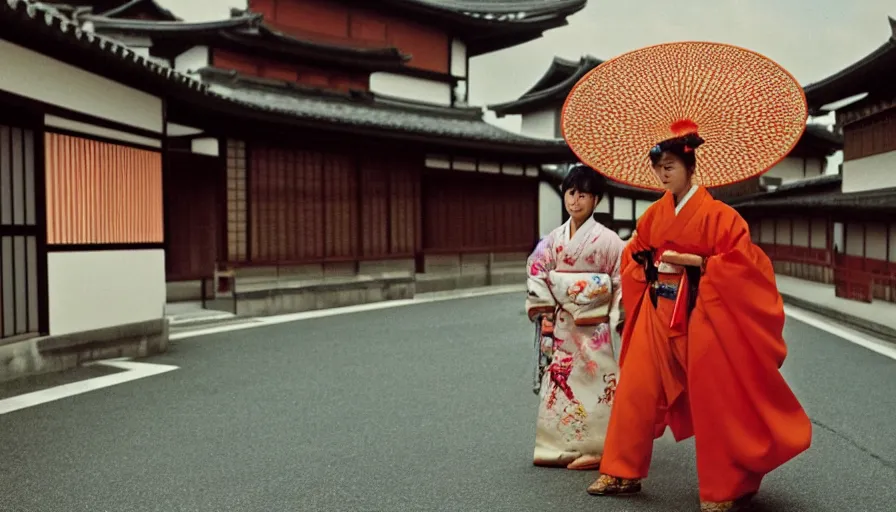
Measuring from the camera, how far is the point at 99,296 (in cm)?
861

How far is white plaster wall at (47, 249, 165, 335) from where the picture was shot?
26.2ft

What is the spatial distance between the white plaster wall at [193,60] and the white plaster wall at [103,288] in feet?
26.9

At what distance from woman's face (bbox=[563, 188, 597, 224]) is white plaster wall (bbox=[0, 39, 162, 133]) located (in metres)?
6.11

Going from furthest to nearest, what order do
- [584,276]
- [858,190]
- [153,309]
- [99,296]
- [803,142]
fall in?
[803,142]
[858,190]
[153,309]
[99,296]
[584,276]

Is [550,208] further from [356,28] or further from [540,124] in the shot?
[540,124]

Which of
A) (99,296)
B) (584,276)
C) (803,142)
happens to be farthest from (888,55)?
(803,142)

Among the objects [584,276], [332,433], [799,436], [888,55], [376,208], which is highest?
[888,55]

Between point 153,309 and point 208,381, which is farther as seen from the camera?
point 153,309

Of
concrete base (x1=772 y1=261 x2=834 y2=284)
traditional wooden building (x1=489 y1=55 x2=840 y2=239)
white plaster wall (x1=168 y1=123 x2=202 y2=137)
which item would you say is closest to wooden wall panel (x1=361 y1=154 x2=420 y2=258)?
white plaster wall (x1=168 y1=123 x2=202 y2=137)

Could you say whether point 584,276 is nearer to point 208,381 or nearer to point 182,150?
point 208,381

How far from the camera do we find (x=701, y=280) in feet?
11.9

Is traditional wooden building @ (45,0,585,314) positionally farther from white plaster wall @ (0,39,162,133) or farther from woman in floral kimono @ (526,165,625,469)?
woman in floral kimono @ (526,165,625,469)

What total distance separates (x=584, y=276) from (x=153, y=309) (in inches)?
281

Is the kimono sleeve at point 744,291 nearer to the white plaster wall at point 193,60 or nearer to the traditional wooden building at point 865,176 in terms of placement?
the traditional wooden building at point 865,176
